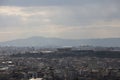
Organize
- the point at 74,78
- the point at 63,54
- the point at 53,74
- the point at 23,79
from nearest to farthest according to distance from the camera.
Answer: the point at 23,79, the point at 74,78, the point at 53,74, the point at 63,54

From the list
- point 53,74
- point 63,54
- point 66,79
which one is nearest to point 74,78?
point 66,79

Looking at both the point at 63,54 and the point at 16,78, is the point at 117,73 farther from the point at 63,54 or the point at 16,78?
the point at 63,54

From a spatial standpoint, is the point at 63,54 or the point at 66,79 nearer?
the point at 66,79

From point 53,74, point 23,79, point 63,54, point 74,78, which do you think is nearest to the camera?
point 23,79

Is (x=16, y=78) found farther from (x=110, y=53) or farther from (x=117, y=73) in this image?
(x=110, y=53)

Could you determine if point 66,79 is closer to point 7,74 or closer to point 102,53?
point 7,74

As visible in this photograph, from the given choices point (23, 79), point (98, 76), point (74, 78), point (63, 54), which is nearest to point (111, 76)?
point (98, 76)

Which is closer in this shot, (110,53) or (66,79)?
(66,79)

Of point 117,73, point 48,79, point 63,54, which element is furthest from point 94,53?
point 48,79

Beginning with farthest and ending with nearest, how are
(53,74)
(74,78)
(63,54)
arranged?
1. (63,54)
2. (53,74)
3. (74,78)
